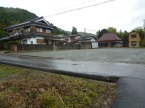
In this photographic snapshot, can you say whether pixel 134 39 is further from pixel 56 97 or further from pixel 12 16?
pixel 12 16

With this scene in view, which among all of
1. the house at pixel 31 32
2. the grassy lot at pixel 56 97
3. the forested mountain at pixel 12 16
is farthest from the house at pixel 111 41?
the grassy lot at pixel 56 97

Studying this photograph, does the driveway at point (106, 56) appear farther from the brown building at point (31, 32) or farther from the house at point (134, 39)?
the house at point (134, 39)

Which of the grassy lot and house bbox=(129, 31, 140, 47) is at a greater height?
house bbox=(129, 31, 140, 47)

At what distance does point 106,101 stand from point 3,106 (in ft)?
6.97

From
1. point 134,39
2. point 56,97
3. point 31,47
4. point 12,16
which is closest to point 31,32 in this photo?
point 31,47

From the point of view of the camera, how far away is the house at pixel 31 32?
24219 mm

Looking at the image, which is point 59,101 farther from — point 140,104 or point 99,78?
point 99,78

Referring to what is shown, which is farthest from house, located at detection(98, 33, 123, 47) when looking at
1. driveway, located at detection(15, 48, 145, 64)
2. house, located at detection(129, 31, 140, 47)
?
driveway, located at detection(15, 48, 145, 64)

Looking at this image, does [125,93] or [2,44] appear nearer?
[125,93]

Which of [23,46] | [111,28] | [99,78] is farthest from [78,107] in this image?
[111,28]

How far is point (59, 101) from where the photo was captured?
229cm

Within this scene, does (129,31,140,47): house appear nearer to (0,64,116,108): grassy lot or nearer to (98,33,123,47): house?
(98,33,123,47): house

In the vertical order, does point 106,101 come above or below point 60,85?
below

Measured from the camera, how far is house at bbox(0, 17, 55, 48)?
24219 mm
